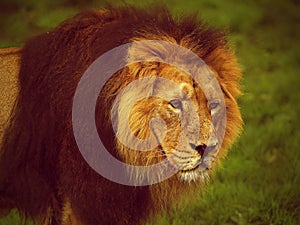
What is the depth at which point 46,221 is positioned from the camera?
110 inches

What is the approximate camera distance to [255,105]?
5484 millimetres

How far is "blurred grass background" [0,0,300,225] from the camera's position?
3946mm

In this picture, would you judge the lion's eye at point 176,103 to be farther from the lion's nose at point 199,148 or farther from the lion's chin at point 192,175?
the lion's chin at point 192,175

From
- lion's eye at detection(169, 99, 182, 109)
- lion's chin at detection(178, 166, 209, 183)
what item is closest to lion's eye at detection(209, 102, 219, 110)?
lion's eye at detection(169, 99, 182, 109)

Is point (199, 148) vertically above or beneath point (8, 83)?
beneath

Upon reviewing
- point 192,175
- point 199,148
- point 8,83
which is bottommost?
point 192,175

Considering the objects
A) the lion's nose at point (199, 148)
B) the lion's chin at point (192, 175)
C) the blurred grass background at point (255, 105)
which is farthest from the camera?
the blurred grass background at point (255, 105)

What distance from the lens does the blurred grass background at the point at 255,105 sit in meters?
3.95

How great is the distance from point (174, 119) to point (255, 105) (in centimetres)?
321

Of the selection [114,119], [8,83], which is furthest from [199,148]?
[8,83]

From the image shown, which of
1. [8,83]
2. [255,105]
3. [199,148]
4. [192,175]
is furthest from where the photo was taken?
[255,105]

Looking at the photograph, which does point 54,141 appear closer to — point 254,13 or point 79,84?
point 79,84

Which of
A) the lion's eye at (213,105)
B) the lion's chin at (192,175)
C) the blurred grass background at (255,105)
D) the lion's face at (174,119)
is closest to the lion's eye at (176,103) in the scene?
the lion's face at (174,119)

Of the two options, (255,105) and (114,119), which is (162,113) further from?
(255,105)
